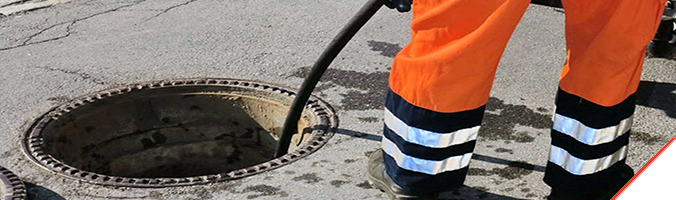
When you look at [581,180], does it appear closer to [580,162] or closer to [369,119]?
[580,162]

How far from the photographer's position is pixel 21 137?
11.2ft

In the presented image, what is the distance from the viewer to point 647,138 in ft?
10.9

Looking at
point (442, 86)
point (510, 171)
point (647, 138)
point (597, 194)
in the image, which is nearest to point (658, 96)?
point (647, 138)

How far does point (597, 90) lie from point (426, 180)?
0.54 metres

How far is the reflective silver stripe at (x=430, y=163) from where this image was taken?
2559mm

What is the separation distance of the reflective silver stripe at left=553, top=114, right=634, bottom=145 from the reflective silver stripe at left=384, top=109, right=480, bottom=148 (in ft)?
0.95

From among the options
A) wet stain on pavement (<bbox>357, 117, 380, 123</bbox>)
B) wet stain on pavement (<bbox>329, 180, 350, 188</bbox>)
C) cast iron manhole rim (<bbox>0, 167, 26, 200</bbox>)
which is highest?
cast iron manhole rim (<bbox>0, 167, 26, 200</bbox>)

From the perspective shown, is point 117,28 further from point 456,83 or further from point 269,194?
point 456,83

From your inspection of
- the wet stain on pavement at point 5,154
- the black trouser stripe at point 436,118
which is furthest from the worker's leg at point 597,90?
the wet stain on pavement at point 5,154

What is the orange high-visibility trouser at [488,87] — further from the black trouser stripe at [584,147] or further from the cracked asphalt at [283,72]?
the cracked asphalt at [283,72]

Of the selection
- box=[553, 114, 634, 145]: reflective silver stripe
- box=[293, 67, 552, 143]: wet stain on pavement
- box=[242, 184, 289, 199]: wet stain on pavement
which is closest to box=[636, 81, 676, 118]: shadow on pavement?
box=[293, 67, 552, 143]: wet stain on pavement

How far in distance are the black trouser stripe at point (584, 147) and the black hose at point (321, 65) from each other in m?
0.68

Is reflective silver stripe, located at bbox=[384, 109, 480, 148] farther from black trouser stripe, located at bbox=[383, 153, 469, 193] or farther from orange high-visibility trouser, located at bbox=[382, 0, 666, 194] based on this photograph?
black trouser stripe, located at bbox=[383, 153, 469, 193]

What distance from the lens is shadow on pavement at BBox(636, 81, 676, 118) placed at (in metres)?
3.63
